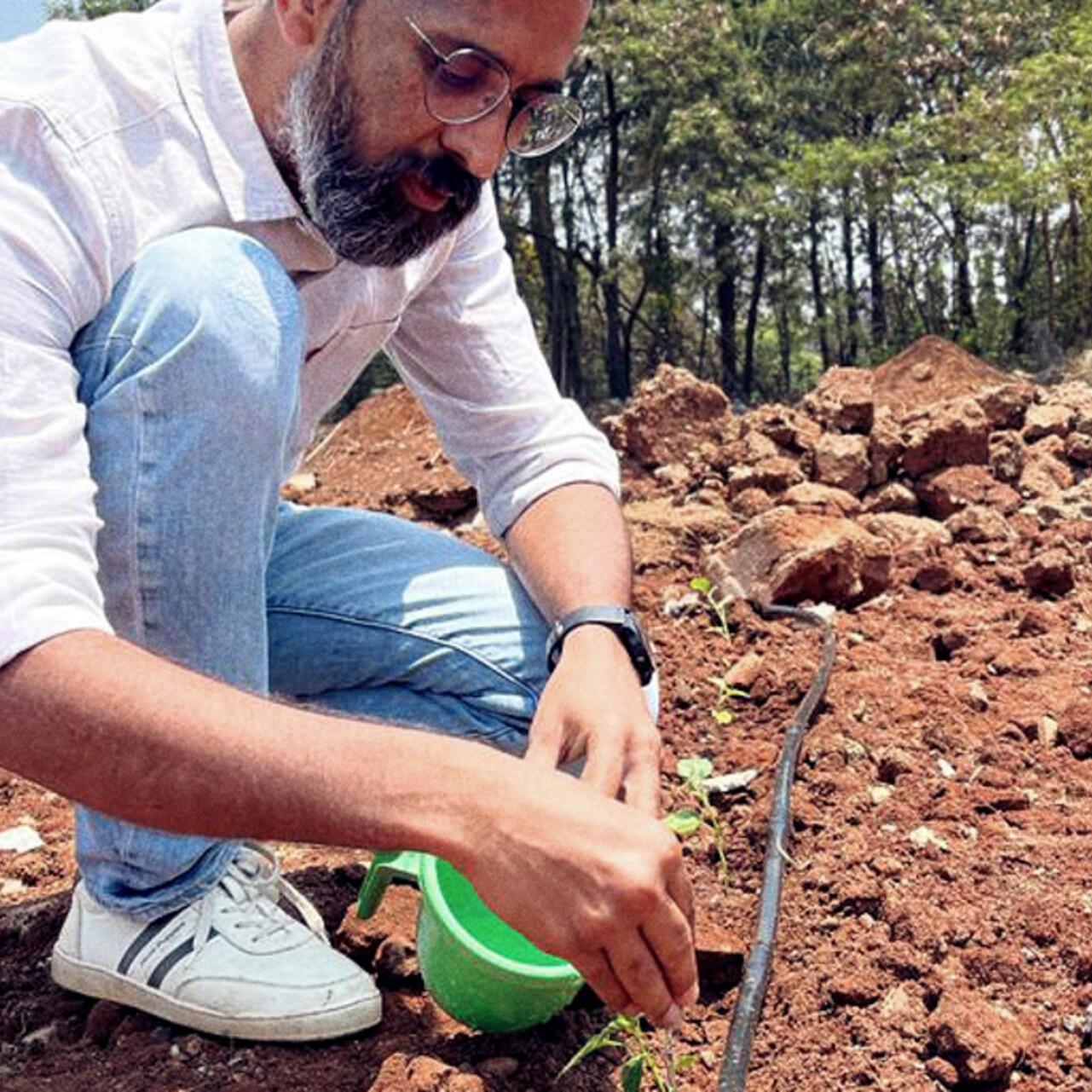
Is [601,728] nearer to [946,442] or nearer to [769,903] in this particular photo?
[769,903]

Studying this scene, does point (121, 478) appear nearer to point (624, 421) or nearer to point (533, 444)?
point (533, 444)

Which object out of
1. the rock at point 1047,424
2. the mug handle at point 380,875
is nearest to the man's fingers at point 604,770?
the mug handle at point 380,875

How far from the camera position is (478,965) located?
158 cm

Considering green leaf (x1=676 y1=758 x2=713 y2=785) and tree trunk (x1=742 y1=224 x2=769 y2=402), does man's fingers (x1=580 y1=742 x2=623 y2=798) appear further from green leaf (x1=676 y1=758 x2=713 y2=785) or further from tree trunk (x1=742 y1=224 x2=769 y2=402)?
tree trunk (x1=742 y1=224 x2=769 y2=402)

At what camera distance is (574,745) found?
5.22 feet

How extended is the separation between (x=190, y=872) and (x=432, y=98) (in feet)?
3.43

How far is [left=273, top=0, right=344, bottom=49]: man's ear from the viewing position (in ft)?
5.63

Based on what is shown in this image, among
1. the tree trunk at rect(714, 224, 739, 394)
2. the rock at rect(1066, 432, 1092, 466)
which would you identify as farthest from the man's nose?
the tree trunk at rect(714, 224, 739, 394)

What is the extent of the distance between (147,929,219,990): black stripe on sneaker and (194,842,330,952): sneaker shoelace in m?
0.01

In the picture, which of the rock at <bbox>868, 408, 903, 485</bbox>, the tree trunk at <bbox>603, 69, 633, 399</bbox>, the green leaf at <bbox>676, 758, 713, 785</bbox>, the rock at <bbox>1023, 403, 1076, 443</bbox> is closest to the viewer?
the green leaf at <bbox>676, 758, 713, 785</bbox>

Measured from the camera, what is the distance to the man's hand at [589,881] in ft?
3.76

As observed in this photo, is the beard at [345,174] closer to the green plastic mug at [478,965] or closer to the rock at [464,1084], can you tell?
the green plastic mug at [478,965]

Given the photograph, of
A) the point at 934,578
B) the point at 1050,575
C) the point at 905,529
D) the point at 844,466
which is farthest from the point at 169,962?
the point at 844,466

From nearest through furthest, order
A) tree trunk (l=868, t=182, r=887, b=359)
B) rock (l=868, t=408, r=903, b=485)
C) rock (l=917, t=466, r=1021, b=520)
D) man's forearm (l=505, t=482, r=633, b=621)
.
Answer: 1. man's forearm (l=505, t=482, r=633, b=621)
2. rock (l=917, t=466, r=1021, b=520)
3. rock (l=868, t=408, r=903, b=485)
4. tree trunk (l=868, t=182, r=887, b=359)
